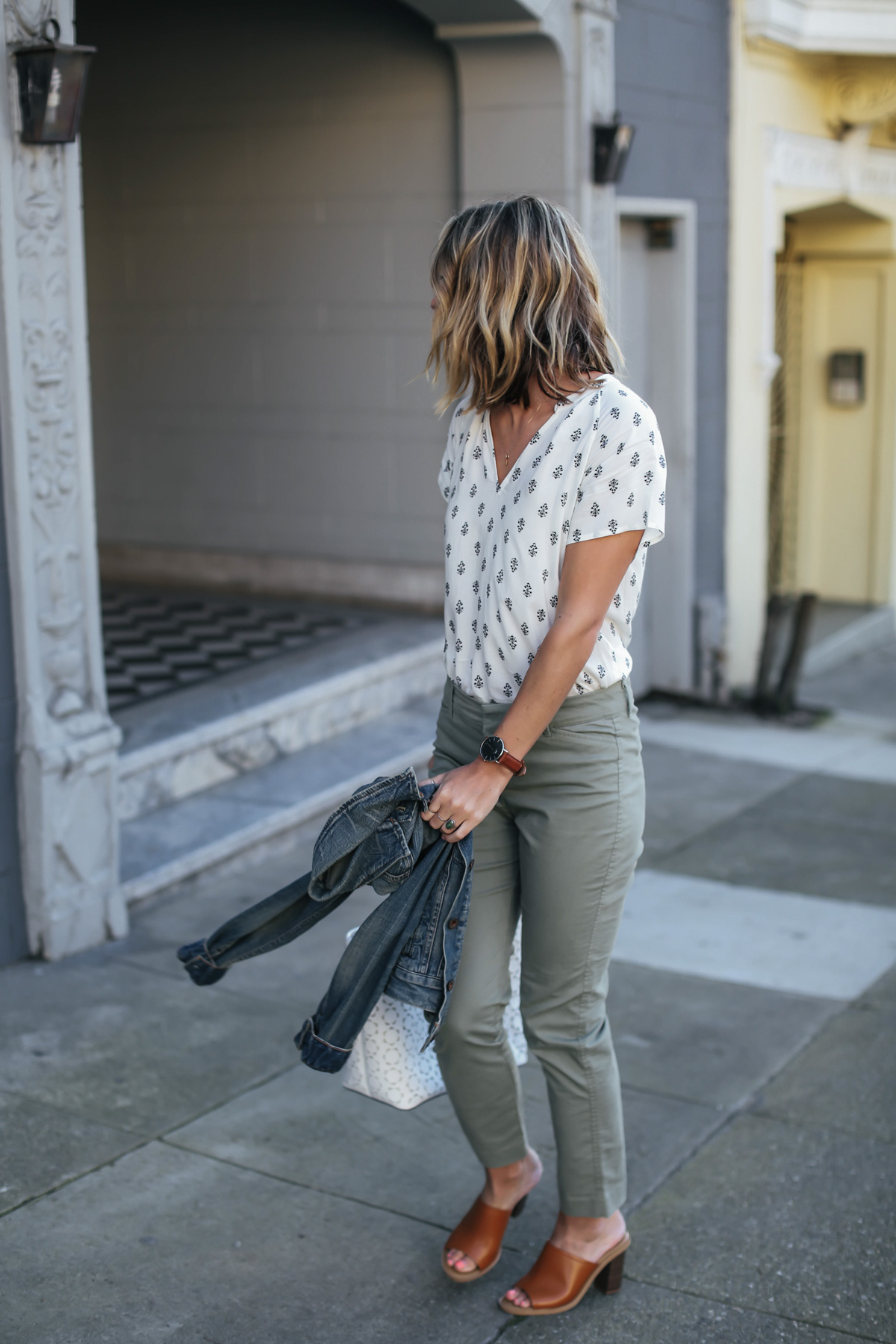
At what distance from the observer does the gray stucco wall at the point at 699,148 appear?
713 cm

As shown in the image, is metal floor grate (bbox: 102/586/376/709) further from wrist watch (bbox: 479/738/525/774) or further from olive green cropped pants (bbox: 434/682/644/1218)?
wrist watch (bbox: 479/738/525/774)

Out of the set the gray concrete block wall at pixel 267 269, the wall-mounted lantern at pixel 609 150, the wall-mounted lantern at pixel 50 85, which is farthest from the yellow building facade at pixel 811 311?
the wall-mounted lantern at pixel 50 85

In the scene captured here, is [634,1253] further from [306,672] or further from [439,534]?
[439,534]

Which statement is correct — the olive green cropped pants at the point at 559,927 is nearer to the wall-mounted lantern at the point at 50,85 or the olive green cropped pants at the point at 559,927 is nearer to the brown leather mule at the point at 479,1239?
the brown leather mule at the point at 479,1239

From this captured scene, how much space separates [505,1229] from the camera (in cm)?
292

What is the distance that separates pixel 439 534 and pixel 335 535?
2.34ft

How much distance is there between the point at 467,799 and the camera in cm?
242

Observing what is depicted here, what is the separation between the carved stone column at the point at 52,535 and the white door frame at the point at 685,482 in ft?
12.4

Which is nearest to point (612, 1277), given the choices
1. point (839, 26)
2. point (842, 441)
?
point (839, 26)

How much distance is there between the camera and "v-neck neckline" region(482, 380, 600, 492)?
2465 mm

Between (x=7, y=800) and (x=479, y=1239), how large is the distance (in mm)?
1967

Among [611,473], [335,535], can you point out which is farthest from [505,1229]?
[335,535]

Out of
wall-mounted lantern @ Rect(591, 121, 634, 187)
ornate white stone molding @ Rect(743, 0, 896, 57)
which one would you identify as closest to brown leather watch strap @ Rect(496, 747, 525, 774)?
wall-mounted lantern @ Rect(591, 121, 634, 187)

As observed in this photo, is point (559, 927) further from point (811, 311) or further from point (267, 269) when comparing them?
point (811, 311)
